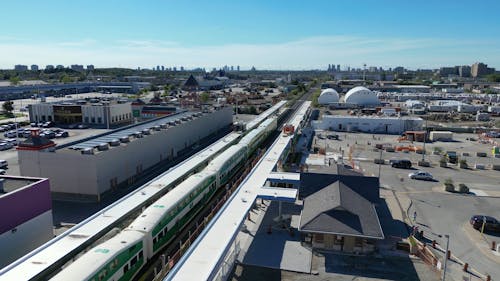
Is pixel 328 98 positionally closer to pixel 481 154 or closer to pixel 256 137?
pixel 481 154

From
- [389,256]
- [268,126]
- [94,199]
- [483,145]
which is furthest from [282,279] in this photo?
[483,145]

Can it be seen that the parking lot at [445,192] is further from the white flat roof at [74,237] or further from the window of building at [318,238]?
the white flat roof at [74,237]

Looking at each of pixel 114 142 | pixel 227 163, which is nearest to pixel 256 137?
pixel 227 163

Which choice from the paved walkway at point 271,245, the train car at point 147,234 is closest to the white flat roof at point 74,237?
the train car at point 147,234

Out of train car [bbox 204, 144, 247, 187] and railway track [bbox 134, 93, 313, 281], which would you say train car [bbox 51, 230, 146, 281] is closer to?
railway track [bbox 134, 93, 313, 281]

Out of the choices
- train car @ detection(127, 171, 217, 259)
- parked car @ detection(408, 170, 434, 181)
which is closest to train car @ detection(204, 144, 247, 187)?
train car @ detection(127, 171, 217, 259)

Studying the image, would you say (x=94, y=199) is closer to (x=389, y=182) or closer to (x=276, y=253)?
(x=276, y=253)
